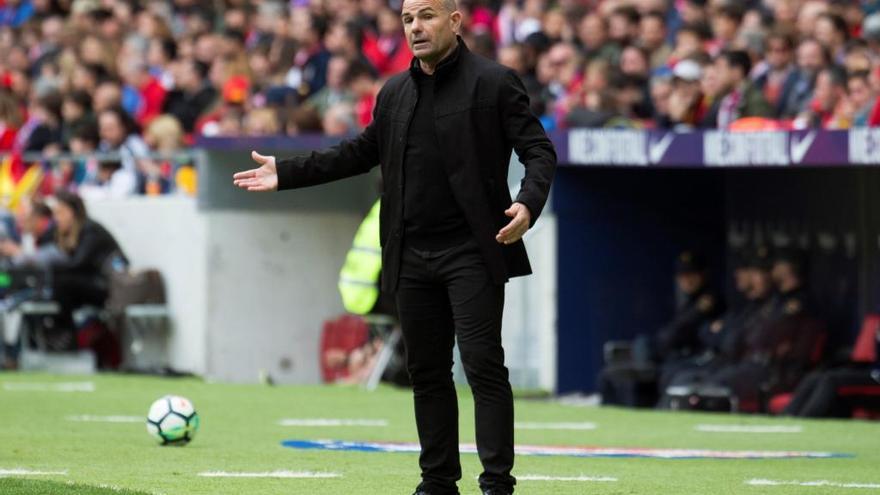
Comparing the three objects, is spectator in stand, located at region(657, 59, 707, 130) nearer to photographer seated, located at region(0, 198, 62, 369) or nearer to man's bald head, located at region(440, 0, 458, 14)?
photographer seated, located at region(0, 198, 62, 369)

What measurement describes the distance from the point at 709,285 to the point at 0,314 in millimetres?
6697

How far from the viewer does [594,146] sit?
15.1 metres

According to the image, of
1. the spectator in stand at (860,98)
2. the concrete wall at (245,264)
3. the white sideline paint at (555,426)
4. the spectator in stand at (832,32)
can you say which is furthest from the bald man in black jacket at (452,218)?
the concrete wall at (245,264)

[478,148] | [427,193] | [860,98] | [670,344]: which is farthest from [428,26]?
[670,344]

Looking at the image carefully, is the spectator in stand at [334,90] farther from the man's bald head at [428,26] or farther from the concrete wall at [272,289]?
the man's bald head at [428,26]

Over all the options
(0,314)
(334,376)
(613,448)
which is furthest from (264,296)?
(613,448)

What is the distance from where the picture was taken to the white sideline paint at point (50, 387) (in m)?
15.3

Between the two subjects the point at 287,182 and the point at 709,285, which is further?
the point at 709,285

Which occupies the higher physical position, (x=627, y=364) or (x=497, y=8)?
(x=497, y=8)

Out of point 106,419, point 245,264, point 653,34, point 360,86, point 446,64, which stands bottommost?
point 106,419

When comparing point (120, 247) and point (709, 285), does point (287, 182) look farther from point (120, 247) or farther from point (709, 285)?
point (120, 247)

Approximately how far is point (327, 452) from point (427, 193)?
3.14 metres

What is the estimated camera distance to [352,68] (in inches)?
714

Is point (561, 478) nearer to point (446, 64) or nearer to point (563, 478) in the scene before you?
point (563, 478)
